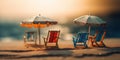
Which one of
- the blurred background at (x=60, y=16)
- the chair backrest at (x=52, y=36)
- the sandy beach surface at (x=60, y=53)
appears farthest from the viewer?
the blurred background at (x=60, y=16)

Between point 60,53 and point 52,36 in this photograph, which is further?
point 52,36

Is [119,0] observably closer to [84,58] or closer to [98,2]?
[98,2]

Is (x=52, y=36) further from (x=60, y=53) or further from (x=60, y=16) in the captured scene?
(x=60, y=16)

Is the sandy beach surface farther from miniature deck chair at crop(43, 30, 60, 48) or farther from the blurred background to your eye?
the blurred background

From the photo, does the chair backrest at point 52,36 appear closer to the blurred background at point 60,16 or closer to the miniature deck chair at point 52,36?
the miniature deck chair at point 52,36

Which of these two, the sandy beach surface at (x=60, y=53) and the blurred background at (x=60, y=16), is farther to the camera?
the blurred background at (x=60, y=16)

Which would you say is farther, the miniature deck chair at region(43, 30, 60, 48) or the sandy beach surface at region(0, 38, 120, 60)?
the miniature deck chair at region(43, 30, 60, 48)

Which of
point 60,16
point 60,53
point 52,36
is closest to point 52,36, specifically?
point 52,36

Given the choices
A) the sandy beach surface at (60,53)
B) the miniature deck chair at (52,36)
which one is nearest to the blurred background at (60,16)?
the miniature deck chair at (52,36)

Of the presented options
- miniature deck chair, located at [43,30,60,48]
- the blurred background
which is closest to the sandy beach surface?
miniature deck chair, located at [43,30,60,48]

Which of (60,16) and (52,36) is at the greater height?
(52,36)

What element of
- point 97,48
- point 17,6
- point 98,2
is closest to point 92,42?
point 97,48

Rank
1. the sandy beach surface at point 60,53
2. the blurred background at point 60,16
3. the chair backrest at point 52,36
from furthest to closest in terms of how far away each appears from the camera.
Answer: the blurred background at point 60,16, the chair backrest at point 52,36, the sandy beach surface at point 60,53

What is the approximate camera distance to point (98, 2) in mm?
82625
